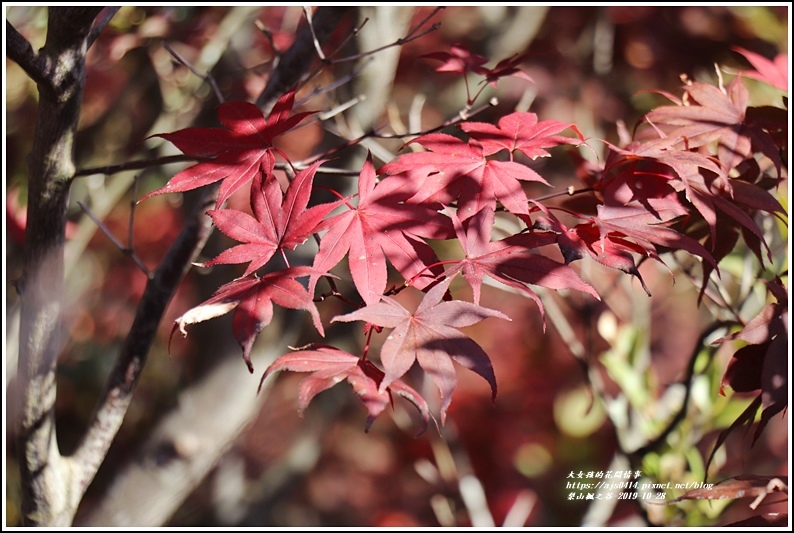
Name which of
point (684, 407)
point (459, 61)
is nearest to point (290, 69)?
point (459, 61)

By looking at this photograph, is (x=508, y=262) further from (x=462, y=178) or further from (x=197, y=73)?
(x=197, y=73)

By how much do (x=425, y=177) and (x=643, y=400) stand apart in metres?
0.93

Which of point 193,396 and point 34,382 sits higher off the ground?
point 34,382

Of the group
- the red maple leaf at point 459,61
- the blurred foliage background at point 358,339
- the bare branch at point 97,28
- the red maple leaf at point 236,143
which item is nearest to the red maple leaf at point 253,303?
the red maple leaf at point 236,143

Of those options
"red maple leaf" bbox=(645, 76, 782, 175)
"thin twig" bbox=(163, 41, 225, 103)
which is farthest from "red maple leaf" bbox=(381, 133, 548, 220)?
"thin twig" bbox=(163, 41, 225, 103)

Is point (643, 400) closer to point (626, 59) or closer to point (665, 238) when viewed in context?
point (665, 238)

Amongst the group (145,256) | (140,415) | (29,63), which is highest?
(29,63)

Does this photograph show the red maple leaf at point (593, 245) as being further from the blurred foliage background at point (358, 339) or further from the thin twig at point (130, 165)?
the blurred foliage background at point (358, 339)

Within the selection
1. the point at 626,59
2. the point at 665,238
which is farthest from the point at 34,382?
the point at 626,59

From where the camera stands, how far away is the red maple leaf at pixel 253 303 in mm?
626

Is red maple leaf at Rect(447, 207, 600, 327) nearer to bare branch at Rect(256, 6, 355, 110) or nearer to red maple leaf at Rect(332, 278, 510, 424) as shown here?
red maple leaf at Rect(332, 278, 510, 424)

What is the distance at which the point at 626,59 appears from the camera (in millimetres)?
2486

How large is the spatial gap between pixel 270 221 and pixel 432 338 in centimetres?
24

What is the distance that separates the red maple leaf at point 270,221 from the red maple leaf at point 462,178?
0.34ft
